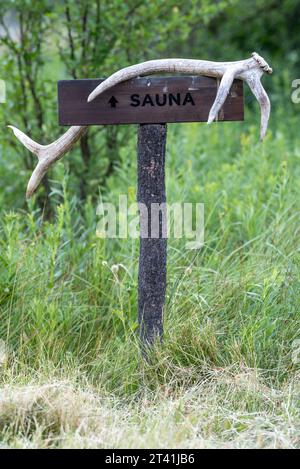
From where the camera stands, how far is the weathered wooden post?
3443mm

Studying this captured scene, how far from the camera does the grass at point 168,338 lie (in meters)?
3.06

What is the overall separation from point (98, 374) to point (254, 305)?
85cm

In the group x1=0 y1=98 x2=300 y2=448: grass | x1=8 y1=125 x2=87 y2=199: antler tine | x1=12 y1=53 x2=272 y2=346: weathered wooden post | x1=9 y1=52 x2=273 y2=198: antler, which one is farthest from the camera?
x1=8 y1=125 x2=87 y2=199: antler tine

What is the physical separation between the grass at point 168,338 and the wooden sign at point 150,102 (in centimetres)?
67

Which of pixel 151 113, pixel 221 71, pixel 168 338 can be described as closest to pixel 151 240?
pixel 168 338

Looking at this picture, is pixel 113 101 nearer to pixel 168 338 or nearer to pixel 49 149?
pixel 49 149

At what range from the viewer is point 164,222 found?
11.8 ft

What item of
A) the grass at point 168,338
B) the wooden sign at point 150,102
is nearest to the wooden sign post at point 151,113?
the wooden sign at point 150,102

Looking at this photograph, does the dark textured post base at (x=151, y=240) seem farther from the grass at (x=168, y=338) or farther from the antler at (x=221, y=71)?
the antler at (x=221, y=71)

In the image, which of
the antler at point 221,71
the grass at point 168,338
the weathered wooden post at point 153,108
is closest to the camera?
the grass at point 168,338

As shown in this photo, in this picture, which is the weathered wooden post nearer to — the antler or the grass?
the antler

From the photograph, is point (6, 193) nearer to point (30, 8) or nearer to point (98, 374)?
point (30, 8)

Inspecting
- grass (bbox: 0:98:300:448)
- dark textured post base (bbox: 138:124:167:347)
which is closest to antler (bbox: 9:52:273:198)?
dark textured post base (bbox: 138:124:167:347)
